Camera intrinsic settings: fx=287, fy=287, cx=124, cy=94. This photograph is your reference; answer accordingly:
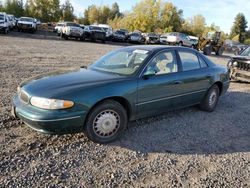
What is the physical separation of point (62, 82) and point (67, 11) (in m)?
71.2

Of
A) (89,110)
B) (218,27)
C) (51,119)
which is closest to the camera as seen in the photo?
(51,119)

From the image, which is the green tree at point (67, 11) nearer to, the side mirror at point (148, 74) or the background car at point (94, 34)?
the background car at point (94, 34)

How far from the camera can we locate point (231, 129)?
5711mm

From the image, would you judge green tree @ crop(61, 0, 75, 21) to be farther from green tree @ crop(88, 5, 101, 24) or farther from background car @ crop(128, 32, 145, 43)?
background car @ crop(128, 32, 145, 43)

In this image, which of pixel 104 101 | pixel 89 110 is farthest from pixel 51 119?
pixel 104 101

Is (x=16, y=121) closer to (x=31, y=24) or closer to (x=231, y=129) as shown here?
(x=231, y=129)

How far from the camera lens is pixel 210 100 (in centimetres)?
663

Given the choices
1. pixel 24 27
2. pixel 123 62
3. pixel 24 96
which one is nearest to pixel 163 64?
pixel 123 62

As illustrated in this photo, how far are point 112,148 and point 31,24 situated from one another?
32870 mm

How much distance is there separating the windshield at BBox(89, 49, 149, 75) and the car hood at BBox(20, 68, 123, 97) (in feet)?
0.84

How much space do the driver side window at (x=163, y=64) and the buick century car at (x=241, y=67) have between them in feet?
18.4

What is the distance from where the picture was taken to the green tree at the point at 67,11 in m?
70.4

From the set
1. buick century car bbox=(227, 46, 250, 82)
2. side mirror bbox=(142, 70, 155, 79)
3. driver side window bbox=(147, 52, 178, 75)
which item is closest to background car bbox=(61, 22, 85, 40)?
buick century car bbox=(227, 46, 250, 82)

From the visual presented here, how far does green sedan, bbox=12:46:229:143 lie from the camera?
4.11 m
